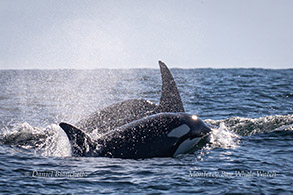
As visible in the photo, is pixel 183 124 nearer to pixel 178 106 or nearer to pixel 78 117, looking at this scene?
pixel 178 106

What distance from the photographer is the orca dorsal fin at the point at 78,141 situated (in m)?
8.69

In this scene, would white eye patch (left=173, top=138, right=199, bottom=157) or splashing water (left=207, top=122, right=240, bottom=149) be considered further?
splashing water (left=207, top=122, right=240, bottom=149)

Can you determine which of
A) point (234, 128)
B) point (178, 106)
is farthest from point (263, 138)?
point (178, 106)

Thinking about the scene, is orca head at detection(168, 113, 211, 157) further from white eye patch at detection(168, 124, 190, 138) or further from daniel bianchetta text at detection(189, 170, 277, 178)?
daniel bianchetta text at detection(189, 170, 277, 178)

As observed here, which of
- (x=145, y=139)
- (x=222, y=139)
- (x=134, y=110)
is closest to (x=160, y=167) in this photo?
(x=145, y=139)

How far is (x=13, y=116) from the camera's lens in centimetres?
1770

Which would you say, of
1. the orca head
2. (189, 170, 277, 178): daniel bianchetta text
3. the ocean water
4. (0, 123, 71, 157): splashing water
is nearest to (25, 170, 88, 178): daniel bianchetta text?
the ocean water

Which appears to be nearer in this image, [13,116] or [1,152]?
[1,152]

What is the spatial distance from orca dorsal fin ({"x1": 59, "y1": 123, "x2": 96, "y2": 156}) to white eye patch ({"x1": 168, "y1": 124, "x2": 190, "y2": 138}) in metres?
1.84

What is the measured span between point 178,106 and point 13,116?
29.5ft

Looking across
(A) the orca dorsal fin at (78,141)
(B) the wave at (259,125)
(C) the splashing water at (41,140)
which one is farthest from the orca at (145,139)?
(B) the wave at (259,125)

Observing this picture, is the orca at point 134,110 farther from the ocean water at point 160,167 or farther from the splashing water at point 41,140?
the ocean water at point 160,167

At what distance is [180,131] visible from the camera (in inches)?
379

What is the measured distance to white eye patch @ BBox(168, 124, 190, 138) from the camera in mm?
9504
